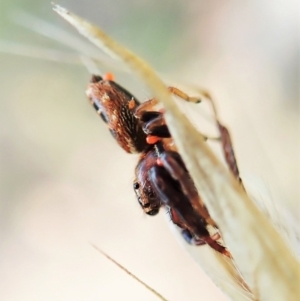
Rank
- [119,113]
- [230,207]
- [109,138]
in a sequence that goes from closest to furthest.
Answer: [230,207]
[119,113]
[109,138]

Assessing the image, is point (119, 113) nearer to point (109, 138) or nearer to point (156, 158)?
point (156, 158)

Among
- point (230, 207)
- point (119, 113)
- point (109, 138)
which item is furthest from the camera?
point (109, 138)

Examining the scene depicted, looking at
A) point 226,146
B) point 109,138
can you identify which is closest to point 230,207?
point 226,146

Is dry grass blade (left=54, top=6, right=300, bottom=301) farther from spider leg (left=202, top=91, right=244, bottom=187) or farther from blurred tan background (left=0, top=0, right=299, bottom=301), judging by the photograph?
blurred tan background (left=0, top=0, right=299, bottom=301)

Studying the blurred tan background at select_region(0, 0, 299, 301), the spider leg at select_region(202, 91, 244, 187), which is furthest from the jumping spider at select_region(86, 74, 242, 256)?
the blurred tan background at select_region(0, 0, 299, 301)

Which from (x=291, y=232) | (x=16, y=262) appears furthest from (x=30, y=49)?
(x=291, y=232)

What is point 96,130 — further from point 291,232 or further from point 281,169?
point 291,232
